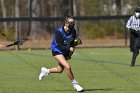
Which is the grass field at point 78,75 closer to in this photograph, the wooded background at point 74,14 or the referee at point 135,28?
the referee at point 135,28

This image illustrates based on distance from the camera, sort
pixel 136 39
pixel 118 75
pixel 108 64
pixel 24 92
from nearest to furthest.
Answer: pixel 24 92 → pixel 118 75 → pixel 136 39 → pixel 108 64

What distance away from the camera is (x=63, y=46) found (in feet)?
44.7

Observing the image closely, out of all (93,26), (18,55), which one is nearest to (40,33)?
(93,26)

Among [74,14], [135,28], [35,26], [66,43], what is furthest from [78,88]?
[74,14]

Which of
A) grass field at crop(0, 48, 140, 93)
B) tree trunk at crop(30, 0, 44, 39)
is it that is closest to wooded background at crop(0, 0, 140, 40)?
tree trunk at crop(30, 0, 44, 39)

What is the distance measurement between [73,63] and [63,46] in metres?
9.12

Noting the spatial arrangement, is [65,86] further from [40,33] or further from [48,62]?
[40,33]

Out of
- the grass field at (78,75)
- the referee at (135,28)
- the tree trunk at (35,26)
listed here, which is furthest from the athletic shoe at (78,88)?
the tree trunk at (35,26)

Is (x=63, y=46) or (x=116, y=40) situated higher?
(x=63, y=46)

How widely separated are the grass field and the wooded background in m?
5.21

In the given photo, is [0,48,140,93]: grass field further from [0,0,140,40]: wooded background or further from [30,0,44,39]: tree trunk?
[30,0,44,39]: tree trunk

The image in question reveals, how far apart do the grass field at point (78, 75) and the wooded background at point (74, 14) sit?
521 centimetres

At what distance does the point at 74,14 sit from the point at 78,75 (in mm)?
29212

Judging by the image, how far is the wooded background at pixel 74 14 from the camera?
118ft
